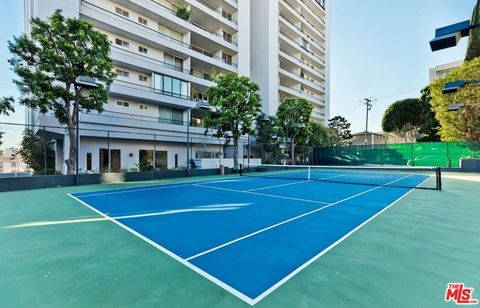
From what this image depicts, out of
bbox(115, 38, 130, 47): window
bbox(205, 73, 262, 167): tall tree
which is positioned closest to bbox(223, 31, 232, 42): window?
bbox(115, 38, 130, 47): window

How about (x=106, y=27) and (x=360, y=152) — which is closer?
(x=106, y=27)

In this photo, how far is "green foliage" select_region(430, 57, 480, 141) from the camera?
21812 mm

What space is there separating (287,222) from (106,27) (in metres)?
24.3

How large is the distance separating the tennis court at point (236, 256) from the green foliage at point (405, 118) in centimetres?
4685

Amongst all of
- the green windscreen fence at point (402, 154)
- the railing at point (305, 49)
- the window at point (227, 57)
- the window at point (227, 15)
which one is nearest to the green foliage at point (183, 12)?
the window at point (227, 57)

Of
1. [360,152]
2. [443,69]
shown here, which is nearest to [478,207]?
[360,152]

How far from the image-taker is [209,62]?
95.0 ft

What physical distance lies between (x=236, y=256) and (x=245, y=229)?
1.44 metres

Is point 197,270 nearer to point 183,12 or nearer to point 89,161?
point 89,161

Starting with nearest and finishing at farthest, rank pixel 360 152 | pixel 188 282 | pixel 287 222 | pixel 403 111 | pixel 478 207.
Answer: pixel 188 282 → pixel 287 222 → pixel 478 207 → pixel 360 152 → pixel 403 111

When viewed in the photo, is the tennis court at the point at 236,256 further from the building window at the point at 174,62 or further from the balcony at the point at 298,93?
the balcony at the point at 298,93

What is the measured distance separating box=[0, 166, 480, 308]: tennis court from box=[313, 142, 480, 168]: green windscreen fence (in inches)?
890

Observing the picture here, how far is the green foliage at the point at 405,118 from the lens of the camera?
147 feet

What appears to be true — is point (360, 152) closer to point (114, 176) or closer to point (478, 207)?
point (478, 207)
